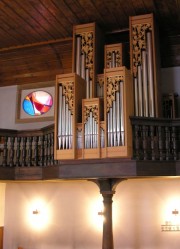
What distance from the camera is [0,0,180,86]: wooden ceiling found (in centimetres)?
812

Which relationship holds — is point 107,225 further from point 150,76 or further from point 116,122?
point 150,76

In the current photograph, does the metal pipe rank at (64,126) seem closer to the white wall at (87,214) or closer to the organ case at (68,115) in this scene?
the organ case at (68,115)

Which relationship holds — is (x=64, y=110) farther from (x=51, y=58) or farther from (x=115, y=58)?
(x=51, y=58)

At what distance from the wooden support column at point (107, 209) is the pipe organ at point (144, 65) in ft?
5.21

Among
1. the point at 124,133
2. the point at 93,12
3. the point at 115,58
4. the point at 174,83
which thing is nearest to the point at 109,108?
the point at 124,133

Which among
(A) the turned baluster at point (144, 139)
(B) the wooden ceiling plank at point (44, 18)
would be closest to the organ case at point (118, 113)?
(A) the turned baluster at point (144, 139)

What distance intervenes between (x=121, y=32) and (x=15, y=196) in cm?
517

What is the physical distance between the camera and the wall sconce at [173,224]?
27.7 feet

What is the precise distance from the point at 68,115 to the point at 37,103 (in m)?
3.91

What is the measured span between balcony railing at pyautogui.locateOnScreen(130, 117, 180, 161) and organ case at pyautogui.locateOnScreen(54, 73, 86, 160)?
3.66ft

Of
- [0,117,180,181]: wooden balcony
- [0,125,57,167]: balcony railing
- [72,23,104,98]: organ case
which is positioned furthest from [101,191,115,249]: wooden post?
[72,23,104,98]: organ case

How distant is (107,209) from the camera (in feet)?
25.3

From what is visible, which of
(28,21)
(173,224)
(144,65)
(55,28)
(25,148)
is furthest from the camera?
(55,28)

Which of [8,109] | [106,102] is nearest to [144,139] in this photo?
[106,102]
